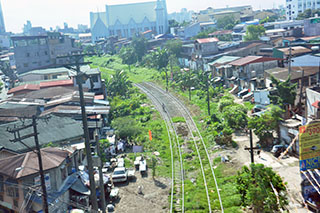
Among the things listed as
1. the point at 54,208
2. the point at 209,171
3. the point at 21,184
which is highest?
the point at 21,184

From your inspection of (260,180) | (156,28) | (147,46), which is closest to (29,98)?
(260,180)

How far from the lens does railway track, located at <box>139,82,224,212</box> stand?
657 inches

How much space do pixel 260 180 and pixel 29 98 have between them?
23480 mm

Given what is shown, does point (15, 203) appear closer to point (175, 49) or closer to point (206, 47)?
point (206, 47)

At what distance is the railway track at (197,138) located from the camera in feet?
54.7

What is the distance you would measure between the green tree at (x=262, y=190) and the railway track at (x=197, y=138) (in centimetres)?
275

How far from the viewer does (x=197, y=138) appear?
83.8 ft

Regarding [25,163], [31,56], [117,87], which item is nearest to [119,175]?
[25,163]

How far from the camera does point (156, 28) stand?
94.8 metres

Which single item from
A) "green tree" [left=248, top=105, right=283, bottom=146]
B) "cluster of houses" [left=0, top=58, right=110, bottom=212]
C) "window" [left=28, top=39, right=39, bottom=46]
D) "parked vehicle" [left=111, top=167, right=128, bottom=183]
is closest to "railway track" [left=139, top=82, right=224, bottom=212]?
"green tree" [left=248, top=105, right=283, bottom=146]

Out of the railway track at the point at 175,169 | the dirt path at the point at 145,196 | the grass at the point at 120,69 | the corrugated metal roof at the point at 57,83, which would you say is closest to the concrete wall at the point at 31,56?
the grass at the point at 120,69

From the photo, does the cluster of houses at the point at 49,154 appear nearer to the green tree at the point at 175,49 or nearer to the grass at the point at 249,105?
the grass at the point at 249,105

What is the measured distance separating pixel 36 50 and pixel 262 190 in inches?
1915

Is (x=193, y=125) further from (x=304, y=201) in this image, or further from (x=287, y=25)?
(x=287, y=25)
